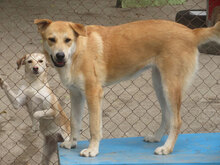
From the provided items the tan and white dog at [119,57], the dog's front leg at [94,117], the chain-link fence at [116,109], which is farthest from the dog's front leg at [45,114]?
the dog's front leg at [94,117]

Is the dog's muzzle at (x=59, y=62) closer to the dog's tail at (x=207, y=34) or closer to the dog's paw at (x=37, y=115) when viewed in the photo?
the dog's tail at (x=207, y=34)

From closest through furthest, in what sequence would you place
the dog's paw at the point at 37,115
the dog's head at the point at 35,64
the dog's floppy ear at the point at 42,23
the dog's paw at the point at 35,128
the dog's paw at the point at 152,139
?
the dog's floppy ear at the point at 42,23
the dog's paw at the point at 152,139
the dog's paw at the point at 37,115
the dog's head at the point at 35,64
the dog's paw at the point at 35,128

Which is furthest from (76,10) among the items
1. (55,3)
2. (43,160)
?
(43,160)

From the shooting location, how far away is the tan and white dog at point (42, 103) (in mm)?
4883

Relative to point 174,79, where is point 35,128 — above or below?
below

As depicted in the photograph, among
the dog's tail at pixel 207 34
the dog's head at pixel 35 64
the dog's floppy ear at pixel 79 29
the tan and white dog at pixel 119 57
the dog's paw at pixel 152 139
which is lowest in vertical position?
the dog's paw at pixel 152 139

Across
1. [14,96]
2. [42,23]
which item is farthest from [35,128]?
[42,23]

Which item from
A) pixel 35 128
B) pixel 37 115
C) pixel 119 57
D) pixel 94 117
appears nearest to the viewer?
pixel 94 117

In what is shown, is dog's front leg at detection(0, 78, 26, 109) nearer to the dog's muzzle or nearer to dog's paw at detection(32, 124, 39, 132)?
dog's paw at detection(32, 124, 39, 132)

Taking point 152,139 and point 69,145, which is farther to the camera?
point 152,139

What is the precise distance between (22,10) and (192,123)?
20.9 feet

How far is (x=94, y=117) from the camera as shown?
12.2ft

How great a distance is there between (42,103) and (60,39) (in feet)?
5.57

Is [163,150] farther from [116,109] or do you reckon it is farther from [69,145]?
[116,109]
